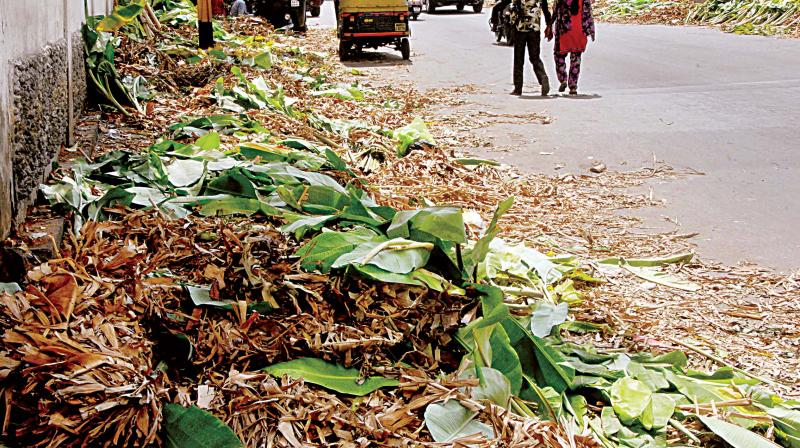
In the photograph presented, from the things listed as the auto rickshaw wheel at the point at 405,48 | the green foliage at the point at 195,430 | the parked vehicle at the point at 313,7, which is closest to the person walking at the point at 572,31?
the auto rickshaw wheel at the point at 405,48

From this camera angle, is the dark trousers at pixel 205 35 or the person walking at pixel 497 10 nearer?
the dark trousers at pixel 205 35

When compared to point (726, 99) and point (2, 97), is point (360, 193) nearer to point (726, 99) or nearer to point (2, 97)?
point (2, 97)

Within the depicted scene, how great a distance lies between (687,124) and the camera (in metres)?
10.3

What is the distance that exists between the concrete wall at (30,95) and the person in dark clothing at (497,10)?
675 inches

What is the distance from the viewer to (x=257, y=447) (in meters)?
2.49

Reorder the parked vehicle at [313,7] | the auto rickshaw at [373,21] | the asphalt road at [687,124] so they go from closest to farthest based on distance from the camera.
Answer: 1. the asphalt road at [687,124]
2. the auto rickshaw at [373,21]
3. the parked vehicle at [313,7]

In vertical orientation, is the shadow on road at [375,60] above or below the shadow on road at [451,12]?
below

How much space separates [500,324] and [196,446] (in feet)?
4.01

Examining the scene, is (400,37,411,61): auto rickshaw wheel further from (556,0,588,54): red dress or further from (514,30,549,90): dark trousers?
(556,0,588,54): red dress

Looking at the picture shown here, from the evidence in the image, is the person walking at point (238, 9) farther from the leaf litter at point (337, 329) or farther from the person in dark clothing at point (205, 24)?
the leaf litter at point (337, 329)

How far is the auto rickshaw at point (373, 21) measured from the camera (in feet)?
60.6

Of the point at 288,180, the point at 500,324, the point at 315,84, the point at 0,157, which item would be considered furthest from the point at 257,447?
the point at 315,84

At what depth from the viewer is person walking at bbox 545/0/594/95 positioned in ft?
43.0

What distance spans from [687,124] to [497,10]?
510 inches
